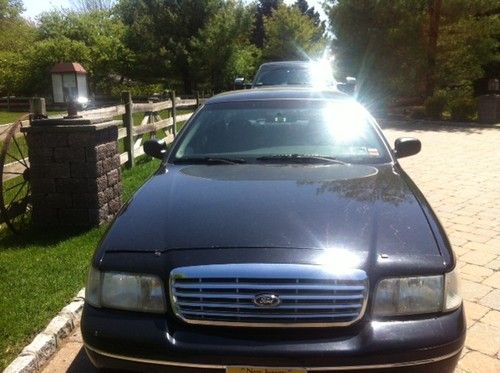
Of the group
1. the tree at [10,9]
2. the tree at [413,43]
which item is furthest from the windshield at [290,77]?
the tree at [10,9]

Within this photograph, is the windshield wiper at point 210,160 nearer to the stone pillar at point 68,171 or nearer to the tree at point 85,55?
the stone pillar at point 68,171

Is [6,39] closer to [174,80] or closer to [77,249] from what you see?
[174,80]

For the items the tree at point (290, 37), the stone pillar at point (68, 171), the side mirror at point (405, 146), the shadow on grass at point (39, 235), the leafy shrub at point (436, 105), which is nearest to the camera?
the side mirror at point (405, 146)

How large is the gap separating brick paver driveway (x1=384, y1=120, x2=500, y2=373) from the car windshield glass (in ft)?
4.29

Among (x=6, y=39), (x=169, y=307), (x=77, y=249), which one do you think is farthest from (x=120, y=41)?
(x=169, y=307)

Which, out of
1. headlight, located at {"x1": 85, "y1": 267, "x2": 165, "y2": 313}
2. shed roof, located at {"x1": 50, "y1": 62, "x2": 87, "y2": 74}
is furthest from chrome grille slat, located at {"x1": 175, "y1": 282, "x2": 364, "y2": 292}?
shed roof, located at {"x1": 50, "y1": 62, "x2": 87, "y2": 74}

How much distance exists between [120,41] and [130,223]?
118 feet

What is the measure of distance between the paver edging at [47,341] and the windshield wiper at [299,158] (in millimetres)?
1652

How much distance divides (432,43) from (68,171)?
17.7 meters

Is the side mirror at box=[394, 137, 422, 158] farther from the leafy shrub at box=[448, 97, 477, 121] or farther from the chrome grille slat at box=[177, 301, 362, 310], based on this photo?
the leafy shrub at box=[448, 97, 477, 121]

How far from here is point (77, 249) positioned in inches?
179

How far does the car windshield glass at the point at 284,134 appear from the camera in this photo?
348 centimetres

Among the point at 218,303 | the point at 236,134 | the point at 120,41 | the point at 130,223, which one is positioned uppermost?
the point at 120,41

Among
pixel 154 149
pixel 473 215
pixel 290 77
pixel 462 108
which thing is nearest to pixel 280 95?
pixel 154 149
